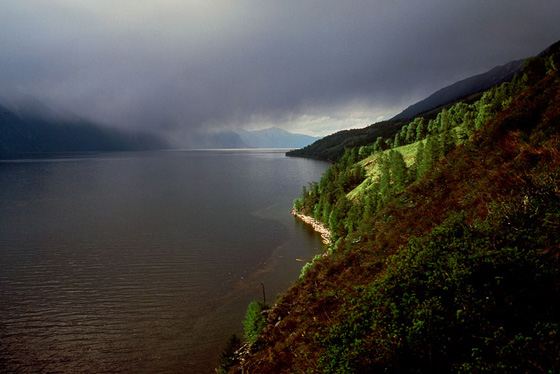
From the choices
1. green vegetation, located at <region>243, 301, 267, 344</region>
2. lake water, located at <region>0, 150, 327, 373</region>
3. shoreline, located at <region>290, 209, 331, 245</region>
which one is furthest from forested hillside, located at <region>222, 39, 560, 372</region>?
shoreline, located at <region>290, 209, 331, 245</region>

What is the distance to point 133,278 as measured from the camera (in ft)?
219

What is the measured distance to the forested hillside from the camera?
12125 mm

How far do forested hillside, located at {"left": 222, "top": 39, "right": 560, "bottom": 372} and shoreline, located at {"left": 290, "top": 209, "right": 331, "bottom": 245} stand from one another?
60.1 m

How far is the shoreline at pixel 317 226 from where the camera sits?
95.2 m

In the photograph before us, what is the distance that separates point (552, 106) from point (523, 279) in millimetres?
24731

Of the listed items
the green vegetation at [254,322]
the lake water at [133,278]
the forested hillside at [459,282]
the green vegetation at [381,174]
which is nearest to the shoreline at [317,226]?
the green vegetation at [381,174]

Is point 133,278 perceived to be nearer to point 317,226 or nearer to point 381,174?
point 317,226

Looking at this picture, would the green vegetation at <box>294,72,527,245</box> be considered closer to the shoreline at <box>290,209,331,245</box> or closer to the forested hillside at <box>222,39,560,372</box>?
the shoreline at <box>290,209,331,245</box>

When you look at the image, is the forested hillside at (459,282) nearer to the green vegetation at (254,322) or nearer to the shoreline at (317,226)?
the green vegetation at (254,322)

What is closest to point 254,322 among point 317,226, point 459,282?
point 459,282

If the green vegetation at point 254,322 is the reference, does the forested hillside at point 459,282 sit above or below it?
above

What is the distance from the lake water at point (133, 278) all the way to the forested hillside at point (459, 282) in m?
18.9

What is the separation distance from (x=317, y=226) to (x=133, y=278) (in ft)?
193

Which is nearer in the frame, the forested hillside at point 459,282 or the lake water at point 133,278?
the forested hillside at point 459,282
